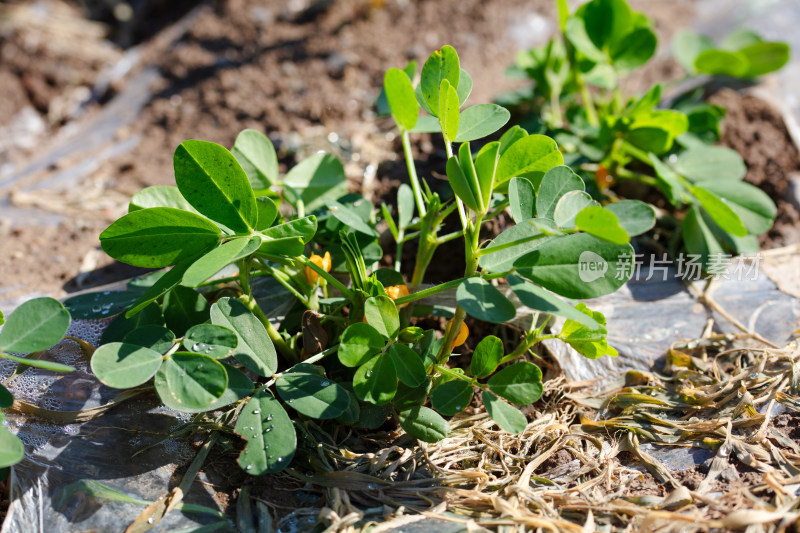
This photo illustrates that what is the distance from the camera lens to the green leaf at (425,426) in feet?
3.82

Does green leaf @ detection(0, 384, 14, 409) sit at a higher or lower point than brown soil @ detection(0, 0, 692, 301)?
lower

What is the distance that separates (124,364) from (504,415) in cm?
71

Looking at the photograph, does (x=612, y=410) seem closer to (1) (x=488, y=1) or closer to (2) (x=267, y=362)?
(2) (x=267, y=362)

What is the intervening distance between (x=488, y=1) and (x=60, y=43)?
2.46 m

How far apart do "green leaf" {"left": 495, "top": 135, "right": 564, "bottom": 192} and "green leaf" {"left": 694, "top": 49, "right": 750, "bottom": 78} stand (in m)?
1.17

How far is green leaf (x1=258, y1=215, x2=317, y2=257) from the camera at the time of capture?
1.11 m

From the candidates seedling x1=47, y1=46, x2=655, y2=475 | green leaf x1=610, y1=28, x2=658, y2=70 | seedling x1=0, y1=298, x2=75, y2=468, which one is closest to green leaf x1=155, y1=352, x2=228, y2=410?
seedling x1=47, y1=46, x2=655, y2=475

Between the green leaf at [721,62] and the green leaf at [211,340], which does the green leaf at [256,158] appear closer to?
the green leaf at [211,340]

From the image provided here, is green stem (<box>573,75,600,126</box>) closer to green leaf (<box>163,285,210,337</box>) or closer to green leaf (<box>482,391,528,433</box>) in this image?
green leaf (<box>482,391,528,433</box>)

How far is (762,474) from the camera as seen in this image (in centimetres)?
117

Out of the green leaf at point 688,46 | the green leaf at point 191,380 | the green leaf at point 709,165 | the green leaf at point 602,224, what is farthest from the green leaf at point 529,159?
the green leaf at point 688,46

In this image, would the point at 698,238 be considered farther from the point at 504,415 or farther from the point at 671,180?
the point at 504,415

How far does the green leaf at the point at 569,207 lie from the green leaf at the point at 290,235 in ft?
1.50

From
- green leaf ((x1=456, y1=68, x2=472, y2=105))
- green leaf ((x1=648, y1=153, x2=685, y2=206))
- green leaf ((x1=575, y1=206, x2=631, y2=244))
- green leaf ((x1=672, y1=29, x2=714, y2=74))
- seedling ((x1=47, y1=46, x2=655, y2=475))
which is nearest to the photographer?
green leaf ((x1=575, y1=206, x2=631, y2=244))
